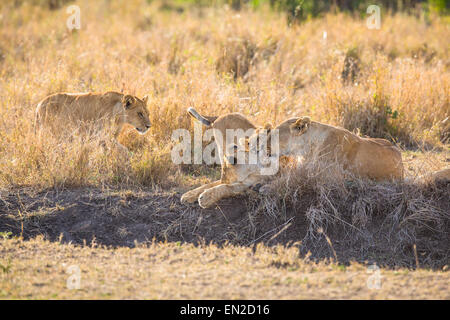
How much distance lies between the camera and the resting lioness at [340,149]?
234 inches

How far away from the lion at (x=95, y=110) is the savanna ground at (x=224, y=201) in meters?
0.22

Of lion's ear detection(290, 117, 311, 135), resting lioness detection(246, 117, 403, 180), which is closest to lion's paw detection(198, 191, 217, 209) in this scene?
resting lioness detection(246, 117, 403, 180)

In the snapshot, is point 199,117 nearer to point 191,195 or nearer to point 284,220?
point 191,195

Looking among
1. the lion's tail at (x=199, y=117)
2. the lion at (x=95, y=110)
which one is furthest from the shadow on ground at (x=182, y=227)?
the lion at (x=95, y=110)

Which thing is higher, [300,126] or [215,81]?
[215,81]

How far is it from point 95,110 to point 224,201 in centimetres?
252

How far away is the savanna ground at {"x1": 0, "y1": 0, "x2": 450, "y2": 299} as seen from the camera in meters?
4.27

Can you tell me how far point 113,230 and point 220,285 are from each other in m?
1.78

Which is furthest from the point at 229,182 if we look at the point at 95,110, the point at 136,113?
the point at 95,110

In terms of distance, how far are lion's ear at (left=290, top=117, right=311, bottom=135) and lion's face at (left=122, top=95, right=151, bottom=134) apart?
2.23 m

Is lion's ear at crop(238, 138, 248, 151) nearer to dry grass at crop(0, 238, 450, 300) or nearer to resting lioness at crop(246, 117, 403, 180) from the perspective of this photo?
resting lioness at crop(246, 117, 403, 180)

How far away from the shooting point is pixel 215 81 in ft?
27.3
